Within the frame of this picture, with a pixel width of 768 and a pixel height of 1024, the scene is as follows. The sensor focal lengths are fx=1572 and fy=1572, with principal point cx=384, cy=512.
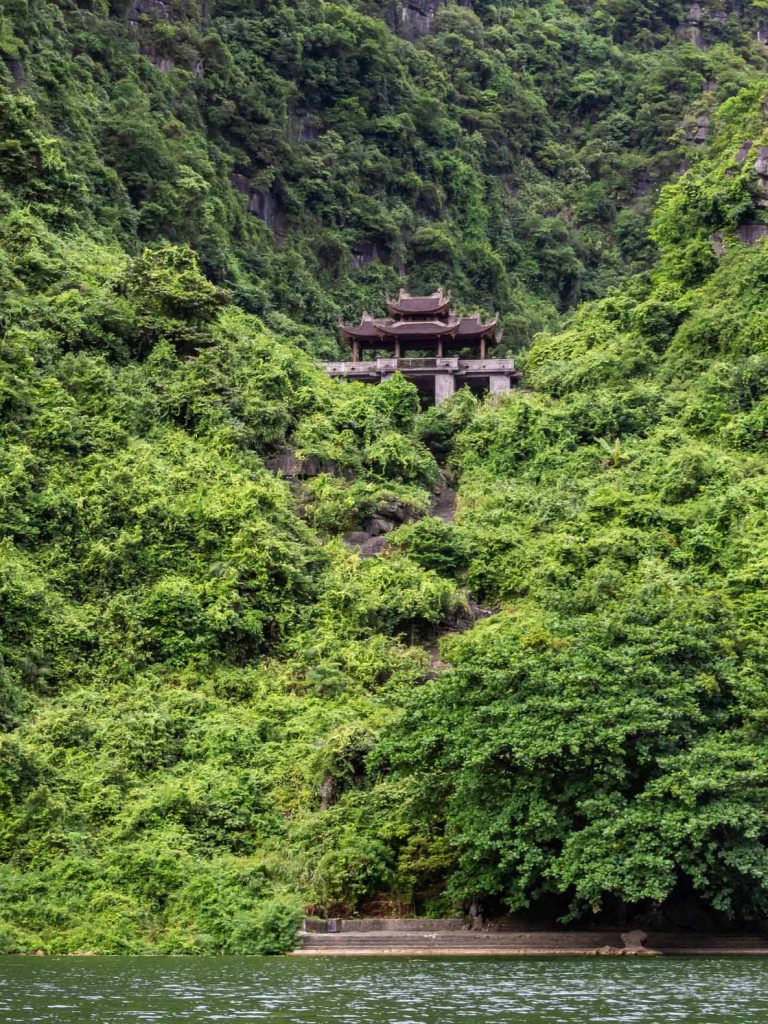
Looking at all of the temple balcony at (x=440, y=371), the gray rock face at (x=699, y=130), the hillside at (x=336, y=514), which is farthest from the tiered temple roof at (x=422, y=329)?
the gray rock face at (x=699, y=130)

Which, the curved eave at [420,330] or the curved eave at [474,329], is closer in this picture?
the curved eave at [420,330]

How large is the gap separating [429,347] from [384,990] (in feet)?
113

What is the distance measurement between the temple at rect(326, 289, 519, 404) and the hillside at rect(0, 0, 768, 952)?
228cm

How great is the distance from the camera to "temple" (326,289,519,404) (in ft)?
166

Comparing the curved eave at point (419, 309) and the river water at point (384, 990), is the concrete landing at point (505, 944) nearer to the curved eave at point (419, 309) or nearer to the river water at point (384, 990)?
the river water at point (384, 990)

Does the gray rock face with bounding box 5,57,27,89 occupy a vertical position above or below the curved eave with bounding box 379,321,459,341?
above

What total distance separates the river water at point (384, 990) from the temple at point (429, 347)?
28397 millimetres

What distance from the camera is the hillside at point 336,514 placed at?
25594mm

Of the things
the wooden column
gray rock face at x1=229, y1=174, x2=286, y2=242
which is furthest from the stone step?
gray rock face at x1=229, y1=174, x2=286, y2=242

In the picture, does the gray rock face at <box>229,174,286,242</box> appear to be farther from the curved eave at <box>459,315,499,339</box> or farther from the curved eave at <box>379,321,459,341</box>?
the curved eave at <box>459,315,499,339</box>

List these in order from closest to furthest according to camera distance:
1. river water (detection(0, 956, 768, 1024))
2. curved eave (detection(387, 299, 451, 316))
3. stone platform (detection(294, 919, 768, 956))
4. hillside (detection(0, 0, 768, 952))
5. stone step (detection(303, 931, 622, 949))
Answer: river water (detection(0, 956, 768, 1024)) → stone platform (detection(294, 919, 768, 956)) → stone step (detection(303, 931, 622, 949)) → hillside (detection(0, 0, 768, 952)) → curved eave (detection(387, 299, 451, 316))

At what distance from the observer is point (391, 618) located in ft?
117

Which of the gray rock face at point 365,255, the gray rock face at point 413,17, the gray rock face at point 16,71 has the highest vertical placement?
the gray rock face at point 413,17

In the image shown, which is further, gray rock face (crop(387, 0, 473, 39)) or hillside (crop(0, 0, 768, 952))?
gray rock face (crop(387, 0, 473, 39))
